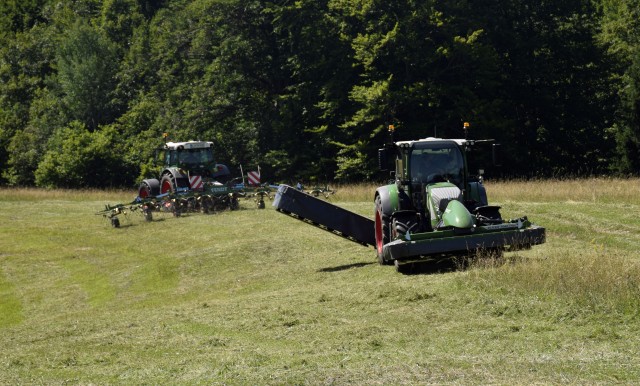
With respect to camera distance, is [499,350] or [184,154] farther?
[184,154]

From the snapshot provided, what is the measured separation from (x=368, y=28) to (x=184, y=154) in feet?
56.0

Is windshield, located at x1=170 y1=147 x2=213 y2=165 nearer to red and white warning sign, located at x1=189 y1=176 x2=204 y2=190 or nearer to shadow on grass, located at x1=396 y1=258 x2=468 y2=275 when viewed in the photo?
red and white warning sign, located at x1=189 y1=176 x2=204 y2=190

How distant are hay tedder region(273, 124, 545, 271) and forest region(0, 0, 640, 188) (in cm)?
2744

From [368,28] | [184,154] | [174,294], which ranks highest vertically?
[368,28]

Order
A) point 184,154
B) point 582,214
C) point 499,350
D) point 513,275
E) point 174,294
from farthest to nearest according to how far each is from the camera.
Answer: point 184,154 → point 582,214 → point 174,294 → point 513,275 → point 499,350

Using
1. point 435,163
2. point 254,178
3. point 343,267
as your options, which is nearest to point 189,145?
point 254,178

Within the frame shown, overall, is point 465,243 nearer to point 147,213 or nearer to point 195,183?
point 147,213

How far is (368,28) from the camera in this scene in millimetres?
49125

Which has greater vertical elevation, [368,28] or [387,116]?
[368,28]

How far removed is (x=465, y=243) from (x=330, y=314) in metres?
2.83

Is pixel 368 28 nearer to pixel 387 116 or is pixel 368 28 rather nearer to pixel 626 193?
pixel 387 116

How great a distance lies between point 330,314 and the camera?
537 inches

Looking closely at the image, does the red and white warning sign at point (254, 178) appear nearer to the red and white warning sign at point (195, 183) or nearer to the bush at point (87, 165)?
the red and white warning sign at point (195, 183)

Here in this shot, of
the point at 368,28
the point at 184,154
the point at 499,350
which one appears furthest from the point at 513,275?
the point at 368,28
